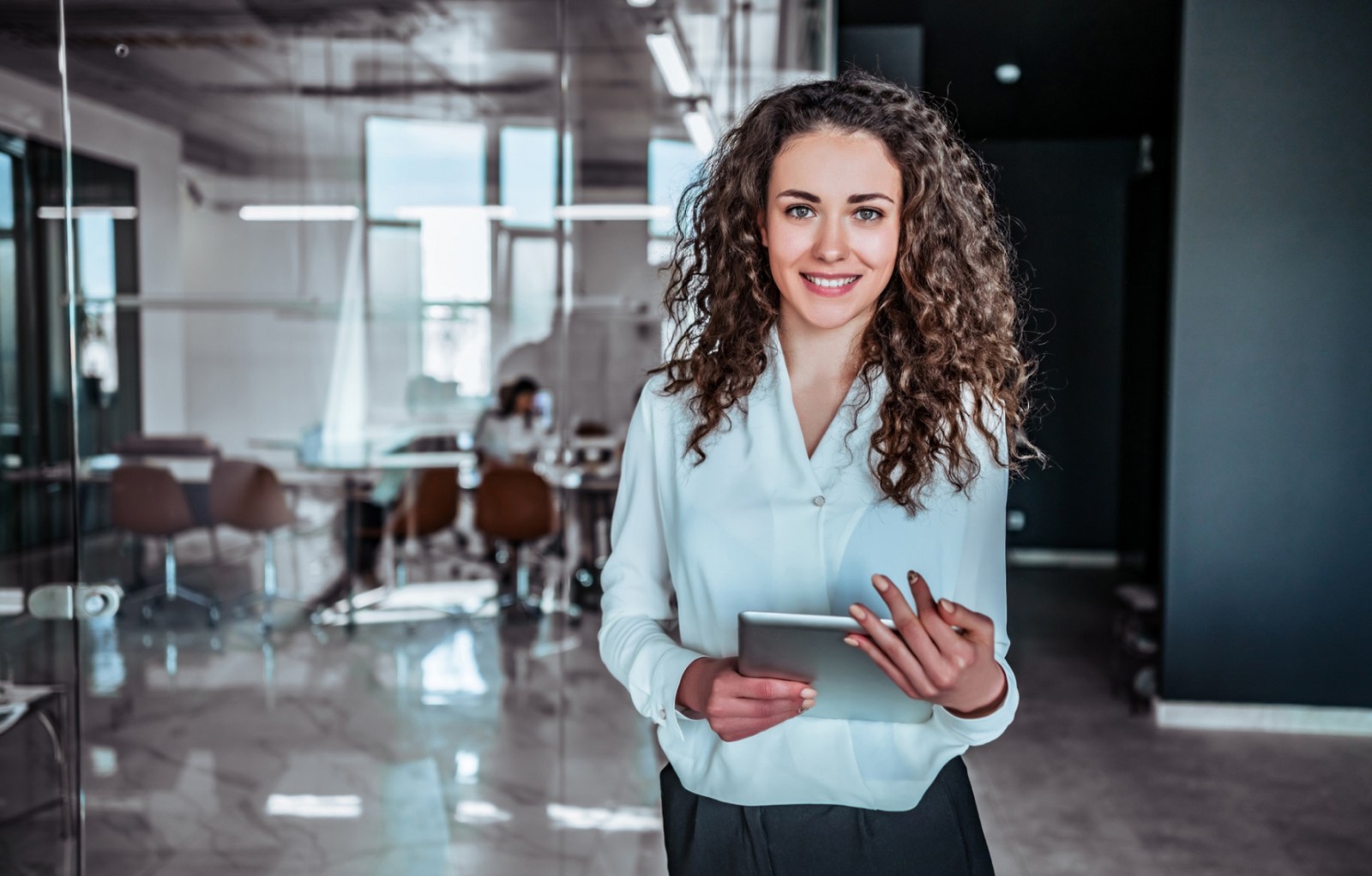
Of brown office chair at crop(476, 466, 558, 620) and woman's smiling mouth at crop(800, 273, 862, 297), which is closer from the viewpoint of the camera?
woman's smiling mouth at crop(800, 273, 862, 297)

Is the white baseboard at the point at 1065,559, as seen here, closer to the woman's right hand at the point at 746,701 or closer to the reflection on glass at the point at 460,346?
the reflection on glass at the point at 460,346

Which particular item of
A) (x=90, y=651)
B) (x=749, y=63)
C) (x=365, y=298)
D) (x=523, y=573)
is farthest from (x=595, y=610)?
(x=749, y=63)

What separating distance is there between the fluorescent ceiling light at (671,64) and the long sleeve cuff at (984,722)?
3.70 meters

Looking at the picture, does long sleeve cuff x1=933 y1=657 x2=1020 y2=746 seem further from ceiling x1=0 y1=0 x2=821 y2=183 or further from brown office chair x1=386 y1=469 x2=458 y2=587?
brown office chair x1=386 y1=469 x2=458 y2=587

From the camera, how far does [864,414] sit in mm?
1186

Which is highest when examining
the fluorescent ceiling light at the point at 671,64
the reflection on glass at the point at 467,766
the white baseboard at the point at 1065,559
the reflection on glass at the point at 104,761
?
the fluorescent ceiling light at the point at 671,64

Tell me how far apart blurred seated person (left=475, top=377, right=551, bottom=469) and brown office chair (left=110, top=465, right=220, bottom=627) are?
1211 millimetres

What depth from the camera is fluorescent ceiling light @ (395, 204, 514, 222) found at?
406 cm

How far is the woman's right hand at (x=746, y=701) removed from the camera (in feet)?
3.34

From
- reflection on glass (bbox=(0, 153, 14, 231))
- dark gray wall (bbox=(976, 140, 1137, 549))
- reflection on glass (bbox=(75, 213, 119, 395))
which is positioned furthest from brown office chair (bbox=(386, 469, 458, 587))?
dark gray wall (bbox=(976, 140, 1137, 549))

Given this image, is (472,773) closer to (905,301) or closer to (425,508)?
(425,508)

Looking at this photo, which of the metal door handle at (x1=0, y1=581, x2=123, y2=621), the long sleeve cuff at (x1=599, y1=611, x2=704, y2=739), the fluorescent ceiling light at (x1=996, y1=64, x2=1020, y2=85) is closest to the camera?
the long sleeve cuff at (x1=599, y1=611, x2=704, y2=739)

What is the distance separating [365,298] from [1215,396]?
367cm

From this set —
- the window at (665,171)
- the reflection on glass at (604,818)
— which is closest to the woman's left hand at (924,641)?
the reflection on glass at (604,818)
